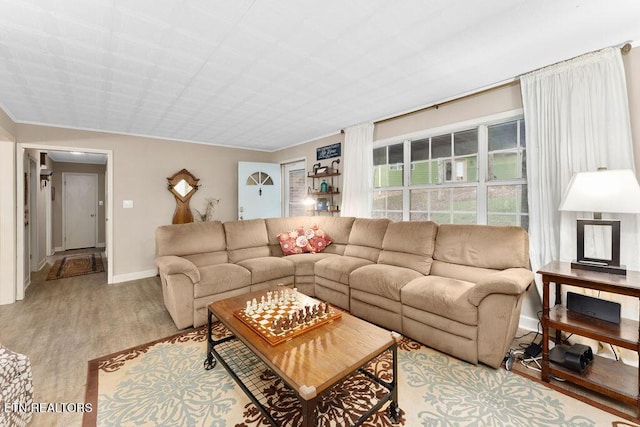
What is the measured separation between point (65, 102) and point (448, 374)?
14.9 ft

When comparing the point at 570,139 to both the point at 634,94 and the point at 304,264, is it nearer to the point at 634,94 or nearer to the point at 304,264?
the point at 634,94

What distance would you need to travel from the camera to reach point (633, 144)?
2092 millimetres

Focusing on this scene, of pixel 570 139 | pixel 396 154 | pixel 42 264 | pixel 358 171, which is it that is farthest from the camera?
pixel 42 264

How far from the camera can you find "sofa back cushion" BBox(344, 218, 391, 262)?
3424mm

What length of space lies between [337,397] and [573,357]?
1.61m

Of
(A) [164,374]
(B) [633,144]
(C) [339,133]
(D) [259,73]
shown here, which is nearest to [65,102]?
(D) [259,73]

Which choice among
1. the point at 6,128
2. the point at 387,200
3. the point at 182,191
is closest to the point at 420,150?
the point at 387,200

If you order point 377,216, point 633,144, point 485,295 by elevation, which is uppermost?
point 633,144

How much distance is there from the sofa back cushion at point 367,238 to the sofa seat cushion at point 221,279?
1.38 metres

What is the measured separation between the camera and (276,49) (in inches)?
82.7

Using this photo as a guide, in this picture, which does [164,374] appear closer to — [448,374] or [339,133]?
[448,374]

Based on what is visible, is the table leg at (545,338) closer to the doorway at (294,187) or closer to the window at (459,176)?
the window at (459,176)

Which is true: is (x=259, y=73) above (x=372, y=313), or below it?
above

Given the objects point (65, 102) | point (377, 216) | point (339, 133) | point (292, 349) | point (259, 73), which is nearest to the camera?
point (292, 349)
